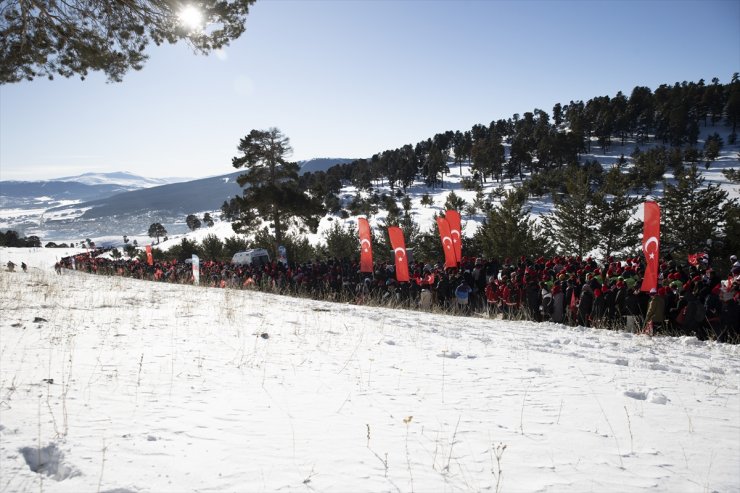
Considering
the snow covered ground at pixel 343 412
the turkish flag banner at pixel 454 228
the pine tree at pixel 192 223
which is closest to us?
the snow covered ground at pixel 343 412

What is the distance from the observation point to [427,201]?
82.1m

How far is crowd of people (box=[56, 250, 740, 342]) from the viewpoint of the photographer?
9.46m

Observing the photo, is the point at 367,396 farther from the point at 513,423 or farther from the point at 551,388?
the point at 551,388

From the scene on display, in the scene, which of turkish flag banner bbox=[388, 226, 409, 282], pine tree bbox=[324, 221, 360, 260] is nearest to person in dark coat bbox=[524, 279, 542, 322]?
turkish flag banner bbox=[388, 226, 409, 282]

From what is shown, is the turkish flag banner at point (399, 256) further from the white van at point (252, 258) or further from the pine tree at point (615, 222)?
the pine tree at point (615, 222)

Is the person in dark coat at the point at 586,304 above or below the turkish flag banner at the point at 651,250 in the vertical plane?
below

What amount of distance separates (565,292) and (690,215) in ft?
81.6

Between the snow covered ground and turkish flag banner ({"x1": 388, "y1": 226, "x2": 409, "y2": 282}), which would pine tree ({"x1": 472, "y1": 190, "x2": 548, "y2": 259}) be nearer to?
turkish flag banner ({"x1": 388, "y1": 226, "x2": 409, "y2": 282})

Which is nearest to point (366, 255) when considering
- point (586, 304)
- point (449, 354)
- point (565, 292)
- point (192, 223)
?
point (565, 292)

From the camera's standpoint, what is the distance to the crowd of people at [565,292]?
946 centimetres

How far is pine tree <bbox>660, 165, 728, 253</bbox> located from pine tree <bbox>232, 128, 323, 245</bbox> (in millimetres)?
26488

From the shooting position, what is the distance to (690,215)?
29.1 meters

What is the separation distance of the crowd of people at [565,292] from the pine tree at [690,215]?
55.6ft

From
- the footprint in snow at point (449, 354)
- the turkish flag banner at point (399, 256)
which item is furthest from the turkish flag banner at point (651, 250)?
the turkish flag banner at point (399, 256)
